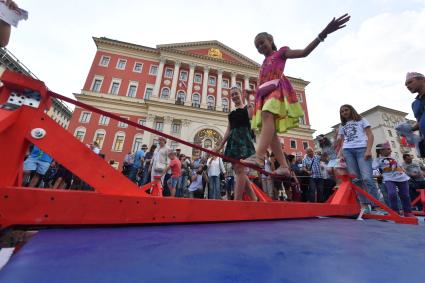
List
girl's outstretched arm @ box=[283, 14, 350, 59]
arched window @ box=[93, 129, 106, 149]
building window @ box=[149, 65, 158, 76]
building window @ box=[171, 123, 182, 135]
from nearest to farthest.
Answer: girl's outstretched arm @ box=[283, 14, 350, 59], arched window @ box=[93, 129, 106, 149], building window @ box=[171, 123, 182, 135], building window @ box=[149, 65, 158, 76]

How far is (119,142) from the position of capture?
2206cm

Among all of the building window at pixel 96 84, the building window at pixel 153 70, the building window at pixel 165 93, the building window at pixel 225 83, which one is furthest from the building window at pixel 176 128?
the building window at pixel 96 84

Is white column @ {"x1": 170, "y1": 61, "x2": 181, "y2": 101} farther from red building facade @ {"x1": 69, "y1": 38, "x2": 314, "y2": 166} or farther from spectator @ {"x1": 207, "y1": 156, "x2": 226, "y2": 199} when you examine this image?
spectator @ {"x1": 207, "y1": 156, "x2": 226, "y2": 199}

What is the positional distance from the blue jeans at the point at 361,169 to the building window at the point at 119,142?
22244 millimetres

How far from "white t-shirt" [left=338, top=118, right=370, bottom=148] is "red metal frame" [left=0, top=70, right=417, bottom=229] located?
2350 millimetres

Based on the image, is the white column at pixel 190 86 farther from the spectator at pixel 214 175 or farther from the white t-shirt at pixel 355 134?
the white t-shirt at pixel 355 134

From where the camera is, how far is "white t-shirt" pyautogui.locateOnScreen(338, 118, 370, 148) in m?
2.75

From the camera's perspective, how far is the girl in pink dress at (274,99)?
175cm

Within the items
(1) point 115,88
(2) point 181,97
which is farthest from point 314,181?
(1) point 115,88

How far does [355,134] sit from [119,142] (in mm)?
22565

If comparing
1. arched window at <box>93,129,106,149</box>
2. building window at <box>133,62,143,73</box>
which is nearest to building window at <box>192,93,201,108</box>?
building window at <box>133,62,143,73</box>

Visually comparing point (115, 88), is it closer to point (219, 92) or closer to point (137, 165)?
point (219, 92)

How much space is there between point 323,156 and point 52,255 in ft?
18.8

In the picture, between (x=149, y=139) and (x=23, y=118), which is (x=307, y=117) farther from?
(x=23, y=118)
